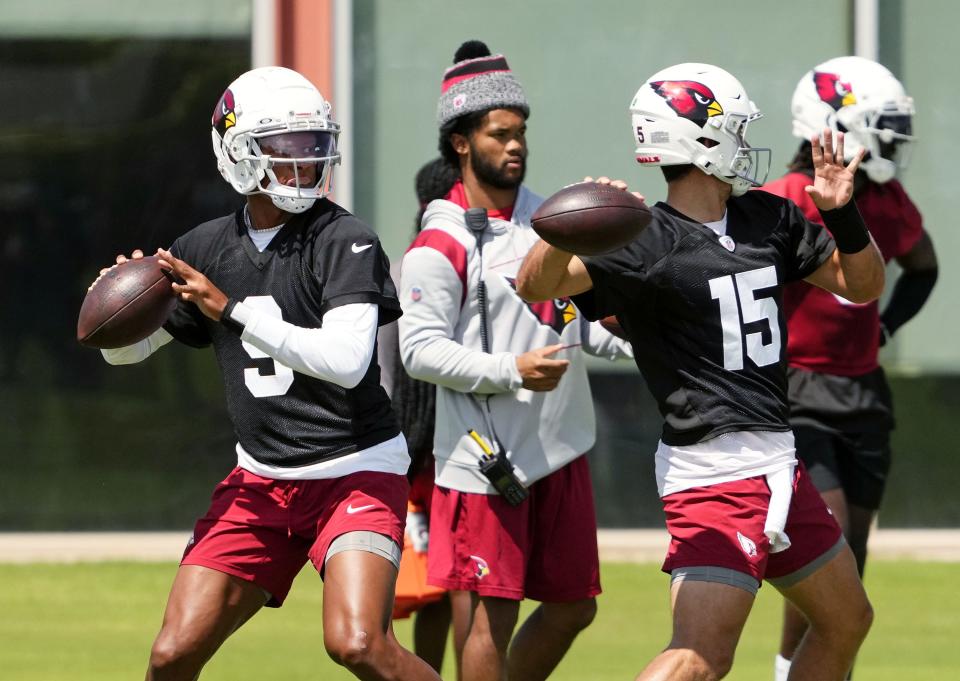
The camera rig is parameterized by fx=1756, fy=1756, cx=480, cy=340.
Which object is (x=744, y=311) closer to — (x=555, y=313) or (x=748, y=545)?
(x=748, y=545)

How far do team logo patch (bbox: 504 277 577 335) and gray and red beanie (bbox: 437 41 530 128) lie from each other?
0.67 m

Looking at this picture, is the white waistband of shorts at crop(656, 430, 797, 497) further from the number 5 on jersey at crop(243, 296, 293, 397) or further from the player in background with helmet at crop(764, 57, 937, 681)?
the player in background with helmet at crop(764, 57, 937, 681)

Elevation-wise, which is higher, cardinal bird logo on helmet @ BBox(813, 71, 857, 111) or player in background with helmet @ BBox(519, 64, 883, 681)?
cardinal bird logo on helmet @ BBox(813, 71, 857, 111)

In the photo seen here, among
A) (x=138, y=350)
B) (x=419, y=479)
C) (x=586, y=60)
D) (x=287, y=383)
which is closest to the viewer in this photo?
(x=287, y=383)

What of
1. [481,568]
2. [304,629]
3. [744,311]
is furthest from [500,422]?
[304,629]

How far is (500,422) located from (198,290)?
1.29m

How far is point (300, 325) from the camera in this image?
495 centimetres

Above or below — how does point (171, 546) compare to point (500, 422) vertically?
below

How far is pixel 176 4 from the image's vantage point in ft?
31.1

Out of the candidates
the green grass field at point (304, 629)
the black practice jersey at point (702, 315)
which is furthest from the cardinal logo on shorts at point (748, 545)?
the green grass field at point (304, 629)

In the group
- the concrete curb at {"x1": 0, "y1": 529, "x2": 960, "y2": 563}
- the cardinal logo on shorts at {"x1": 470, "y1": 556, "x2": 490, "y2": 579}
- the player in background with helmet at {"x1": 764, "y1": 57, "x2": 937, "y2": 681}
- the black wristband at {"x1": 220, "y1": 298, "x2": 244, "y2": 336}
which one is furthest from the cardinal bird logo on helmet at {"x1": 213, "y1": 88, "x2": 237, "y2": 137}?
the concrete curb at {"x1": 0, "y1": 529, "x2": 960, "y2": 563}

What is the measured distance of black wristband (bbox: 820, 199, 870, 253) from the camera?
484 centimetres

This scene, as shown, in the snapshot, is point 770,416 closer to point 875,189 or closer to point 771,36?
point 875,189

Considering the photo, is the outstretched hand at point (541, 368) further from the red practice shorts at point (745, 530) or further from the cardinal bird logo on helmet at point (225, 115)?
the cardinal bird logo on helmet at point (225, 115)
